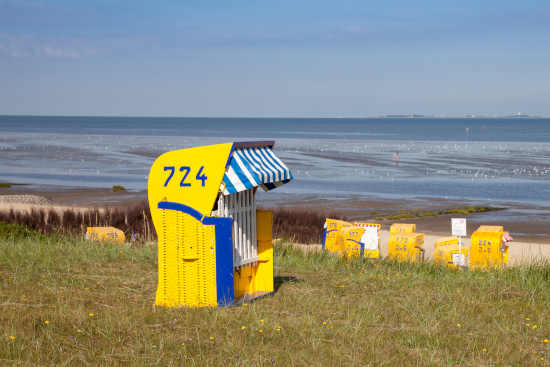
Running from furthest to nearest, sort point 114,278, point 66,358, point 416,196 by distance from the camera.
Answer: point 416,196
point 114,278
point 66,358

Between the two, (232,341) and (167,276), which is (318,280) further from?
(232,341)

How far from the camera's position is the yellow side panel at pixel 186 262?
7.19 metres

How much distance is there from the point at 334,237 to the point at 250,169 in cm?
618

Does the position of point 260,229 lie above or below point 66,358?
above

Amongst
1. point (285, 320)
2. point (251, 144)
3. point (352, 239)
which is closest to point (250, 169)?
point (251, 144)

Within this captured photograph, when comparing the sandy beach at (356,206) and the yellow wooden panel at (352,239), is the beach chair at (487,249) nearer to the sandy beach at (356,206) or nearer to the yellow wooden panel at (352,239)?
the yellow wooden panel at (352,239)

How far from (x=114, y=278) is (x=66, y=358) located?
3245 mm

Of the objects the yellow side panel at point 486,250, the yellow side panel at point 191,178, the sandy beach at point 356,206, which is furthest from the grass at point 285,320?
the sandy beach at point 356,206

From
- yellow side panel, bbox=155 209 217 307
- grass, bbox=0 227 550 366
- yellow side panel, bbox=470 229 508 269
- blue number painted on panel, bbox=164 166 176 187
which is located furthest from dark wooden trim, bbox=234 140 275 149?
yellow side panel, bbox=470 229 508 269

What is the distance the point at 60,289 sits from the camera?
791 cm

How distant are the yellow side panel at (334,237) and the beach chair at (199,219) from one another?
5.62 meters

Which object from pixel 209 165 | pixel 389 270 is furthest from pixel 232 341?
pixel 389 270

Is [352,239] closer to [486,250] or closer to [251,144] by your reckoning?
[486,250]

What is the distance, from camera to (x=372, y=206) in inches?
1118
